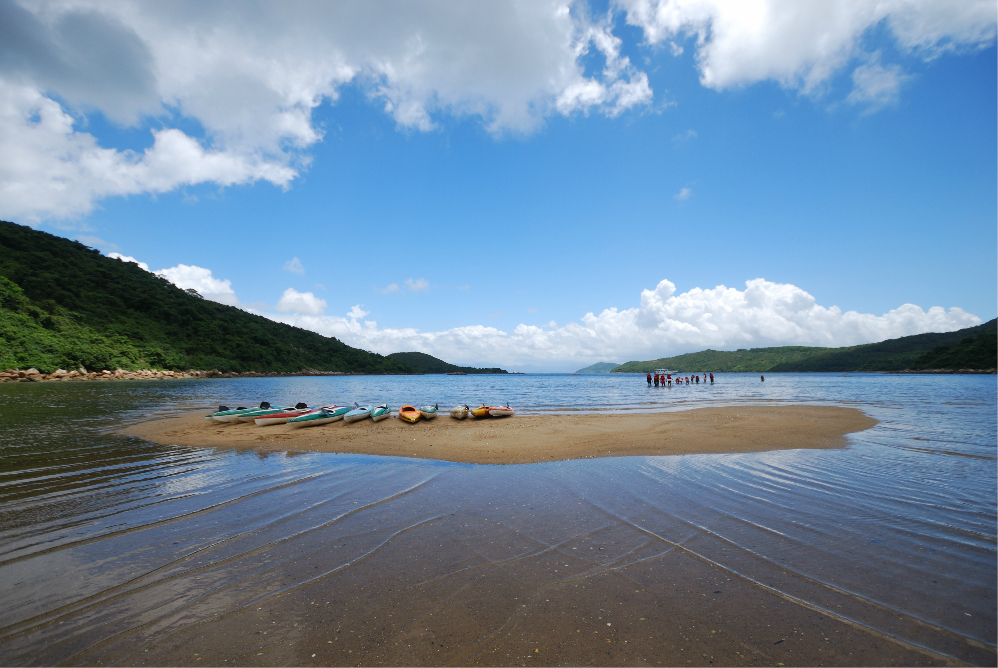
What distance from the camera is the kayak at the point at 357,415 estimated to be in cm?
2147

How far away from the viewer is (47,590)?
194 inches

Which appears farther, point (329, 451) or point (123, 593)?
point (329, 451)

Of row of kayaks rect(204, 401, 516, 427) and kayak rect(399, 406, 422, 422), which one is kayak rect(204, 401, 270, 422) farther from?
kayak rect(399, 406, 422, 422)

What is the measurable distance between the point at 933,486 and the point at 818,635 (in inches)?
339

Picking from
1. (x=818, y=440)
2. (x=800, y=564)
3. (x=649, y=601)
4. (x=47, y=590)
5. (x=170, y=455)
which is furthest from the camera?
(x=818, y=440)

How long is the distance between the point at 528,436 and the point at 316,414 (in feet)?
36.9

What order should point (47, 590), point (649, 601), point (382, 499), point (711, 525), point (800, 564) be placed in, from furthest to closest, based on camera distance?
point (382, 499) < point (711, 525) < point (800, 564) < point (47, 590) < point (649, 601)

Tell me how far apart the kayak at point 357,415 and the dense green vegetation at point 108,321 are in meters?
64.8

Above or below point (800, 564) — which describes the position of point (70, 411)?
above

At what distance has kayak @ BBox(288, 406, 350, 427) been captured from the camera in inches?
787

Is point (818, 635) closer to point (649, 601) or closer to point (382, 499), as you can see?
point (649, 601)

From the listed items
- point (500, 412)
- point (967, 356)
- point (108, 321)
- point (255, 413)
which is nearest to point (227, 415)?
point (255, 413)

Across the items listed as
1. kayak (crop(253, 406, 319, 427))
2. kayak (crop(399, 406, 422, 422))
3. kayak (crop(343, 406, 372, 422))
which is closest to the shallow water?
kayak (crop(253, 406, 319, 427))

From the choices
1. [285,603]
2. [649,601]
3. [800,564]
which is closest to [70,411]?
[285,603]
